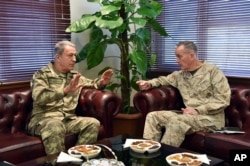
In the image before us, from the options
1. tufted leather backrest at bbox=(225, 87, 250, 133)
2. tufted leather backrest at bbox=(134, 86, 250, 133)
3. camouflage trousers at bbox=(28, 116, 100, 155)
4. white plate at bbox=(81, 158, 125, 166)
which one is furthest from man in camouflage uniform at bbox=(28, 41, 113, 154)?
tufted leather backrest at bbox=(225, 87, 250, 133)

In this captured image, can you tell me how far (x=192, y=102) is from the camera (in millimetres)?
2584

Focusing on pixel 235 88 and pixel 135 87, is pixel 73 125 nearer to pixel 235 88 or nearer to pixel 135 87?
pixel 135 87

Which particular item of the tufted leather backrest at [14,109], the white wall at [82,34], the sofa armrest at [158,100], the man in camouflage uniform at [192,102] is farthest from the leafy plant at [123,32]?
the tufted leather backrest at [14,109]

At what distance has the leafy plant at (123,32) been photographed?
9.57ft

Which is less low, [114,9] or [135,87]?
[114,9]

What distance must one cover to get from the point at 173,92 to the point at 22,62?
1.54 metres

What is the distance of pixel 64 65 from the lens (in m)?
2.56

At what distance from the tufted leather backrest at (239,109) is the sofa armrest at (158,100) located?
0.45 m

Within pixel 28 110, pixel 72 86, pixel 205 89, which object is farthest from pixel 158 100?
pixel 28 110

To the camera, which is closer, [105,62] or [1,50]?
[1,50]

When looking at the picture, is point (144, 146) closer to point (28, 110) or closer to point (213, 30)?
point (28, 110)

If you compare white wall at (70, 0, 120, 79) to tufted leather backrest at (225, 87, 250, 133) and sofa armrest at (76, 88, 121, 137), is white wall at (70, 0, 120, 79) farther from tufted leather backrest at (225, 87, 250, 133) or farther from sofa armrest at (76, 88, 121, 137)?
tufted leather backrest at (225, 87, 250, 133)

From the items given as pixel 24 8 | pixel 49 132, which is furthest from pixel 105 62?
pixel 49 132

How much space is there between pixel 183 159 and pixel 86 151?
569 millimetres
